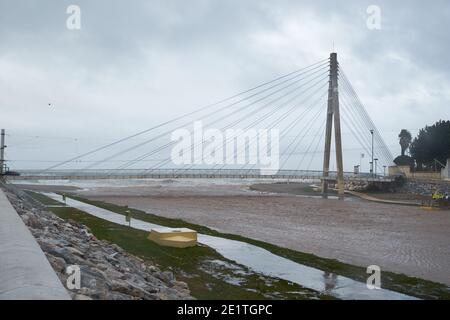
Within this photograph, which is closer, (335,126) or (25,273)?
(25,273)

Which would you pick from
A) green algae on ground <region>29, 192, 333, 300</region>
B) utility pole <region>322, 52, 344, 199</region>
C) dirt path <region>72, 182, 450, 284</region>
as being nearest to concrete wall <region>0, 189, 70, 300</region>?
green algae on ground <region>29, 192, 333, 300</region>

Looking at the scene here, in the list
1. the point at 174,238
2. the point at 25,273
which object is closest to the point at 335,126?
the point at 174,238

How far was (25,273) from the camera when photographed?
5.56m

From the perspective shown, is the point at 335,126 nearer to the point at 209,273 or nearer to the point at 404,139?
the point at 209,273

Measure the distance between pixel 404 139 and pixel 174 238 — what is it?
109 m

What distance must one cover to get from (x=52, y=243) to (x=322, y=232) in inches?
631

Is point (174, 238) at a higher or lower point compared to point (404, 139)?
lower

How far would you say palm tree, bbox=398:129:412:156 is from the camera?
114 m

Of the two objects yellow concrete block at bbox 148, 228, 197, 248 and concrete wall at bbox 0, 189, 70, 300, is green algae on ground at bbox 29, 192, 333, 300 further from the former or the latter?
concrete wall at bbox 0, 189, 70, 300

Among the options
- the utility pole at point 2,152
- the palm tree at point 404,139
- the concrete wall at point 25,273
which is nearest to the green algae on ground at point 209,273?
the concrete wall at point 25,273

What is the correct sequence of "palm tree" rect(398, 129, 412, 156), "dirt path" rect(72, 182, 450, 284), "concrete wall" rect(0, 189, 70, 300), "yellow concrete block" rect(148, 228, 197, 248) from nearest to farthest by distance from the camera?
"concrete wall" rect(0, 189, 70, 300) < "yellow concrete block" rect(148, 228, 197, 248) < "dirt path" rect(72, 182, 450, 284) < "palm tree" rect(398, 129, 412, 156)

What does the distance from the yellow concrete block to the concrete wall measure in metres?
6.64

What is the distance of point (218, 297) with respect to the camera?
900 centimetres
